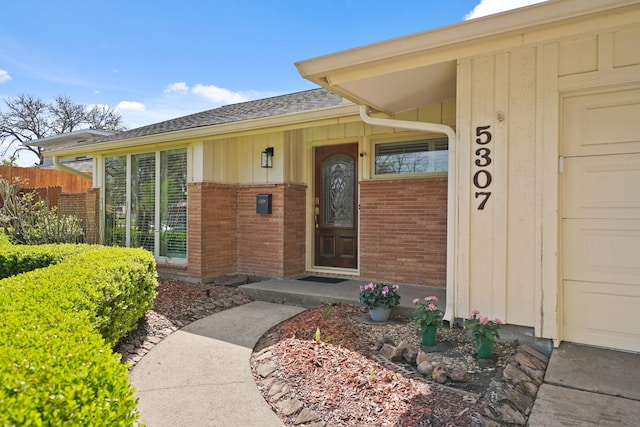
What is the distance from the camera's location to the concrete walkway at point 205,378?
261 cm

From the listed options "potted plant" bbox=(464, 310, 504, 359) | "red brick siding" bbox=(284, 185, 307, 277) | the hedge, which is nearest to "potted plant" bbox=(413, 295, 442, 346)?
"potted plant" bbox=(464, 310, 504, 359)

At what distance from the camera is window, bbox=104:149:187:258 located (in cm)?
695

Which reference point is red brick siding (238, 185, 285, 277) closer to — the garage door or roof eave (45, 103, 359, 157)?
roof eave (45, 103, 359, 157)

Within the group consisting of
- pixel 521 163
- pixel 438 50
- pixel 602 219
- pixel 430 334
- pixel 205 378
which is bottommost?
pixel 205 378

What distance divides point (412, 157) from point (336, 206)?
5.21ft

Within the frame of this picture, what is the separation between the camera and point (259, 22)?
927 cm

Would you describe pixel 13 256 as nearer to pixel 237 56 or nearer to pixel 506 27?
pixel 506 27

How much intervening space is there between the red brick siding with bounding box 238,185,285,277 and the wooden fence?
8331 mm

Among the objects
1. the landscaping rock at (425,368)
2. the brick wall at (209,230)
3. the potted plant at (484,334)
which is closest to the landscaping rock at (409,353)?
the landscaping rock at (425,368)

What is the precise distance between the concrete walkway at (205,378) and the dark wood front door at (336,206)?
228cm

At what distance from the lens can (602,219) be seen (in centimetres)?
328

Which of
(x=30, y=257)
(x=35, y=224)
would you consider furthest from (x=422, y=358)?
(x=35, y=224)

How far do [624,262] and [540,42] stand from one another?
6.21ft

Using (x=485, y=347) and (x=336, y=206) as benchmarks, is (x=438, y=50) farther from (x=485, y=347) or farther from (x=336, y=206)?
(x=336, y=206)
